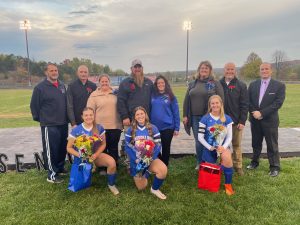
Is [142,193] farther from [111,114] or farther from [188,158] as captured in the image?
[188,158]

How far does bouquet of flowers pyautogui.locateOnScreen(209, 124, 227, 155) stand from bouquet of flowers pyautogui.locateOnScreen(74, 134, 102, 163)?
5.63 ft

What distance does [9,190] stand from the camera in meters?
5.02

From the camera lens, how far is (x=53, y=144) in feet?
17.1

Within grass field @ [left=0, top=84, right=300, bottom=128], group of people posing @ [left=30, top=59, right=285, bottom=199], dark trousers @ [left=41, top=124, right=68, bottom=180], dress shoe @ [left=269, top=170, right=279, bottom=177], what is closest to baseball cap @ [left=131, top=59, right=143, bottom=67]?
group of people posing @ [left=30, top=59, right=285, bottom=199]

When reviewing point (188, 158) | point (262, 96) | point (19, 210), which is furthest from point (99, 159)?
point (262, 96)

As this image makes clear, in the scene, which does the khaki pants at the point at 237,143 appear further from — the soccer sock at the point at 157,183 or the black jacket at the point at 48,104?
the black jacket at the point at 48,104

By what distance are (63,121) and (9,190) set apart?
1.34 meters

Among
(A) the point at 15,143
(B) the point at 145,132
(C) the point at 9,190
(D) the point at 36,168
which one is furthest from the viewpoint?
(A) the point at 15,143

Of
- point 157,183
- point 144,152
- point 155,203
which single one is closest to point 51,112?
point 144,152

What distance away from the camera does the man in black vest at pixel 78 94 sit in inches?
205

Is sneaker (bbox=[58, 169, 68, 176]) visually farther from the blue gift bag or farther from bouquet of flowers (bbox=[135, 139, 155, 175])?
bouquet of flowers (bbox=[135, 139, 155, 175])

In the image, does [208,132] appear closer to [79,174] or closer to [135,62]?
[135,62]

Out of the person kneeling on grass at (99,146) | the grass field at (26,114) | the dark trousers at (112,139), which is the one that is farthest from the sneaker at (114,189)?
the grass field at (26,114)

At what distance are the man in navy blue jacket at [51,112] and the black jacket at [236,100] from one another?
268 centimetres
